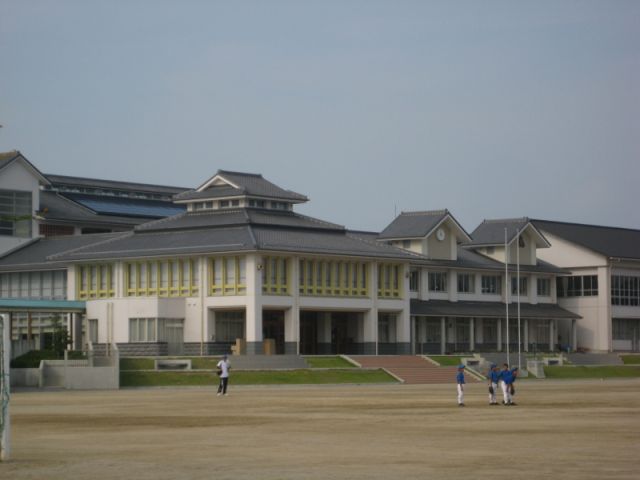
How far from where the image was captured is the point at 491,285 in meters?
110

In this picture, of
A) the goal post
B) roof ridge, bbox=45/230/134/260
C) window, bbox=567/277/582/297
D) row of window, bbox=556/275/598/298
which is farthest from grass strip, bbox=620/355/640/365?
the goal post

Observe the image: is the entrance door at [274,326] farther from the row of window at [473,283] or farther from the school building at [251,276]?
the row of window at [473,283]

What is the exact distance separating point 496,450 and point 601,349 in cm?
8678

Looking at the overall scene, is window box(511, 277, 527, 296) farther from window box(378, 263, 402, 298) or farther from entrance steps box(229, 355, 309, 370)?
entrance steps box(229, 355, 309, 370)

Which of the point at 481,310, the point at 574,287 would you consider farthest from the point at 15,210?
the point at 574,287

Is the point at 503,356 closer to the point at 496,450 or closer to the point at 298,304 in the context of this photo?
the point at 298,304

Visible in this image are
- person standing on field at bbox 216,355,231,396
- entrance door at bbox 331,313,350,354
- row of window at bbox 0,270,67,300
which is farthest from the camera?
row of window at bbox 0,270,67,300

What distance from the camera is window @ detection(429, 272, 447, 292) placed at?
10469 centimetres

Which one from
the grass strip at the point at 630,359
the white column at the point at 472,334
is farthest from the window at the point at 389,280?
the grass strip at the point at 630,359

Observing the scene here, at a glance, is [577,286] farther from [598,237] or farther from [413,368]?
[413,368]

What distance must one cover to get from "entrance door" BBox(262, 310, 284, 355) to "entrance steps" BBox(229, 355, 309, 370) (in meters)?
8.26

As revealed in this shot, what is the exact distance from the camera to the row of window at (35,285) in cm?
9512

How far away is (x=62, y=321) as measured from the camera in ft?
302

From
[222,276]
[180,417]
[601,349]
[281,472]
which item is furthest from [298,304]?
[281,472]
